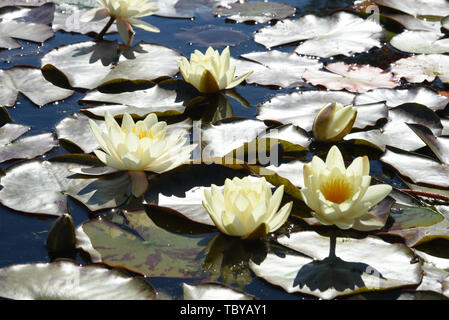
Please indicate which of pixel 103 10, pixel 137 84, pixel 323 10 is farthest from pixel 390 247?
pixel 323 10

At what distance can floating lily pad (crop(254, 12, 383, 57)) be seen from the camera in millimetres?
3771

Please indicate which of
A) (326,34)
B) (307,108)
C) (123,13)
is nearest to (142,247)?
(307,108)

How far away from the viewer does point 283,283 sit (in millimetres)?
1882

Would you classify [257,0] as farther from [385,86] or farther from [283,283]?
[283,283]

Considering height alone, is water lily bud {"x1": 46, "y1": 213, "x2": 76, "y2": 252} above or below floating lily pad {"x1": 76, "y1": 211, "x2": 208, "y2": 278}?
above

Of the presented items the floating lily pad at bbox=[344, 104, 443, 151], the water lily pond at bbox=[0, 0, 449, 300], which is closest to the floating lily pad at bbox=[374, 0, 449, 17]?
the water lily pond at bbox=[0, 0, 449, 300]

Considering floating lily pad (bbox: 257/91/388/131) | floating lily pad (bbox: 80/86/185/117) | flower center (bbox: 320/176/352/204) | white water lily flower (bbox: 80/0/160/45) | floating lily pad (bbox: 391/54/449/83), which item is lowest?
floating lily pad (bbox: 391/54/449/83)

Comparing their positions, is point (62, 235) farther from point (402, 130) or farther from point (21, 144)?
point (402, 130)

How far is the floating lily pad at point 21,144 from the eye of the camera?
8.34 feet

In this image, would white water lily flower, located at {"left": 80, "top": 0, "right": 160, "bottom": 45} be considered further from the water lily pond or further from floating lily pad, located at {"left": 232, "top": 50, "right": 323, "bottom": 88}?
floating lily pad, located at {"left": 232, "top": 50, "right": 323, "bottom": 88}

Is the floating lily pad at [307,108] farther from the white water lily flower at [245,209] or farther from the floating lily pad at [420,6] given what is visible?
the floating lily pad at [420,6]

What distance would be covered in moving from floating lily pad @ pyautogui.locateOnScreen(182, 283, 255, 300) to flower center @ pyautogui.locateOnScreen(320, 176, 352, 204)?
0.47 metres
